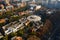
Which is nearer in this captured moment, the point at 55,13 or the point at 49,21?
the point at 49,21

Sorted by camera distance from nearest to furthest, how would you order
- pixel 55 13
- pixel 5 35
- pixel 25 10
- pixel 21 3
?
pixel 5 35 → pixel 55 13 → pixel 25 10 → pixel 21 3

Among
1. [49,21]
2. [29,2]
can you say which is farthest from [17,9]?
[49,21]

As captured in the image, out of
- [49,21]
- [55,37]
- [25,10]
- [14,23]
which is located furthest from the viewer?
[25,10]

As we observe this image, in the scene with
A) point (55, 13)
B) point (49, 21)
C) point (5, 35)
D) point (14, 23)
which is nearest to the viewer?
point (5, 35)

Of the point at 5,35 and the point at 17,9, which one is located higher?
the point at 5,35

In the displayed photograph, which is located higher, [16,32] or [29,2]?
[16,32]

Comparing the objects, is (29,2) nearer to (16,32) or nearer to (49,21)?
(49,21)

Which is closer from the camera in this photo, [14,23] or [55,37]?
[55,37]

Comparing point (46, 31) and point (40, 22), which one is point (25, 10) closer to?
point (40, 22)

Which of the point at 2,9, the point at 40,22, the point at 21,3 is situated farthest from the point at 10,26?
the point at 21,3

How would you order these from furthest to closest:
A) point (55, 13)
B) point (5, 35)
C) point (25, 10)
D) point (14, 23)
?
point (25, 10), point (55, 13), point (14, 23), point (5, 35)
